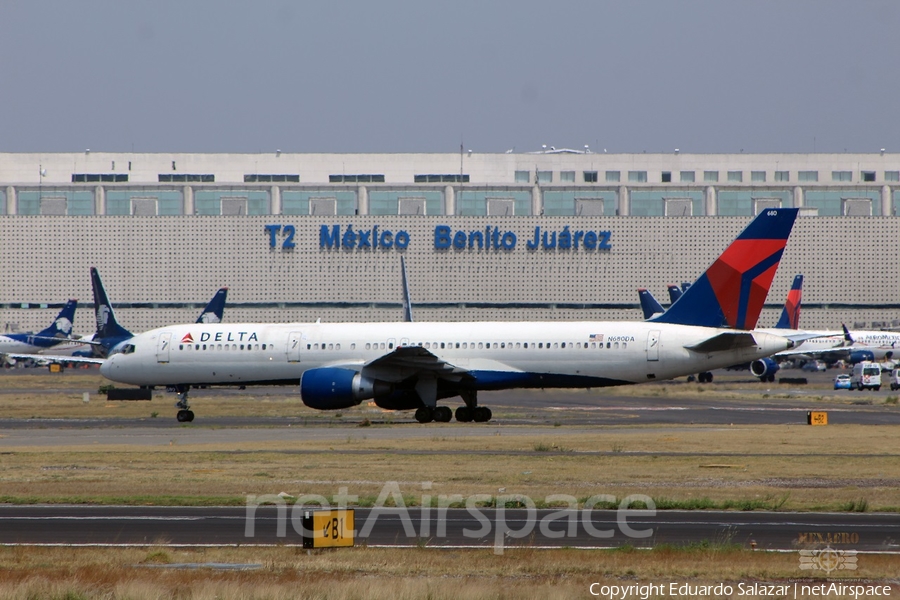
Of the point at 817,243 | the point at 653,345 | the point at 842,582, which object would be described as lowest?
the point at 842,582

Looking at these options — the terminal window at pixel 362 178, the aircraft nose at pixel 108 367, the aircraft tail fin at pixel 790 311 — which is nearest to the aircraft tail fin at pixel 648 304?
the aircraft tail fin at pixel 790 311

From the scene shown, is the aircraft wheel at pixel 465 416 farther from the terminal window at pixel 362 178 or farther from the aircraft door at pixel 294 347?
the terminal window at pixel 362 178

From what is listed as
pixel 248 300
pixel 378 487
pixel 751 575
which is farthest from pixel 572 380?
pixel 248 300

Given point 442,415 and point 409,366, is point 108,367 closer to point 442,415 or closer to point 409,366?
point 409,366

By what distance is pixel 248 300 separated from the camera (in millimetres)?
114125

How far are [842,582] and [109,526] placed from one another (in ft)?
34.8

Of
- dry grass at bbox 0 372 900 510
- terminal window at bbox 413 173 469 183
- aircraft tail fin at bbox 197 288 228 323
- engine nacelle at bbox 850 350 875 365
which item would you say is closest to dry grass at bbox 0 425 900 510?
dry grass at bbox 0 372 900 510

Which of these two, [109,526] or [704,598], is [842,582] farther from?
[109,526]

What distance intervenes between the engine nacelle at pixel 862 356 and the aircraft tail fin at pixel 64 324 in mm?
66412

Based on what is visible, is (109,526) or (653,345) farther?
(653,345)

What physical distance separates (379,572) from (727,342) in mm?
25213

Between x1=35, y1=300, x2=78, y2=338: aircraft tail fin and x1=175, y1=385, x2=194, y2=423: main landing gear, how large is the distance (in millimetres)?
64120

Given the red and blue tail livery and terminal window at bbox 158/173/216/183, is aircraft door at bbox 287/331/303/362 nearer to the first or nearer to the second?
the red and blue tail livery

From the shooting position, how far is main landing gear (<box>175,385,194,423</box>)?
41.0 meters
